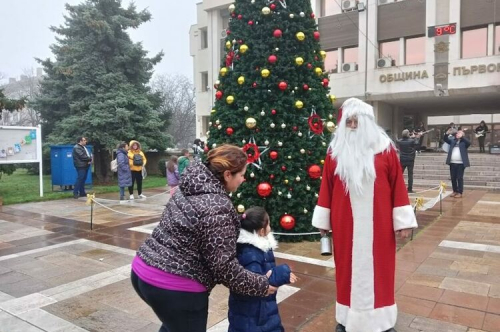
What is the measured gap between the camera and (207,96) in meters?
30.2

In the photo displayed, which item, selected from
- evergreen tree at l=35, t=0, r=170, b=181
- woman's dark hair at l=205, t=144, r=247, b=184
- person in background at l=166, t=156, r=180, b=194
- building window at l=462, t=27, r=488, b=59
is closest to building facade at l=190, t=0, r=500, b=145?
building window at l=462, t=27, r=488, b=59

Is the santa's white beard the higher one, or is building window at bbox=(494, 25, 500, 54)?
building window at bbox=(494, 25, 500, 54)

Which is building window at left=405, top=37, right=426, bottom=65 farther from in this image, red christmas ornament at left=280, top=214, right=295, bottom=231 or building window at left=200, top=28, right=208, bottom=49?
red christmas ornament at left=280, top=214, right=295, bottom=231

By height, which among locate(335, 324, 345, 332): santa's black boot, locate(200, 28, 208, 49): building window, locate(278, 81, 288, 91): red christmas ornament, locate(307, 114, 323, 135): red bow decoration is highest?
locate(200, 28, 208, 49): building window

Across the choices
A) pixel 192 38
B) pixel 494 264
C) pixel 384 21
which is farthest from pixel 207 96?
pixel 494 264

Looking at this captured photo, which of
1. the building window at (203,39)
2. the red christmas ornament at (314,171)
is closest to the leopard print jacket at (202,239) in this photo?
the red christmas ornament at (314,171)

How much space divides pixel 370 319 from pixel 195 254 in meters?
1.75

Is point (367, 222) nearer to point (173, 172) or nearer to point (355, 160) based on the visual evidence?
point (355, 160)

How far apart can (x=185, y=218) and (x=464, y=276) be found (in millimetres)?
4074

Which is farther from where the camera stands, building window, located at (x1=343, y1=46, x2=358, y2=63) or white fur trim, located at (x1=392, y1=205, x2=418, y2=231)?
building window, located at (x1=343, y1=46, x2=358, y2=63)

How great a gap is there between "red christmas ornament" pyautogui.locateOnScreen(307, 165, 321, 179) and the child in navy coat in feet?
12.7

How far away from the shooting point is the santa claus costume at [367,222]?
300 cm

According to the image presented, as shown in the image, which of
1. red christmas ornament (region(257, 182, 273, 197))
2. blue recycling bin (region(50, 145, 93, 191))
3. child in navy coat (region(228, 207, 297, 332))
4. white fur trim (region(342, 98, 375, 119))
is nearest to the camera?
child in navy coat (region(228, 207, 297, 332))

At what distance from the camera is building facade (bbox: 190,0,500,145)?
20266mm
